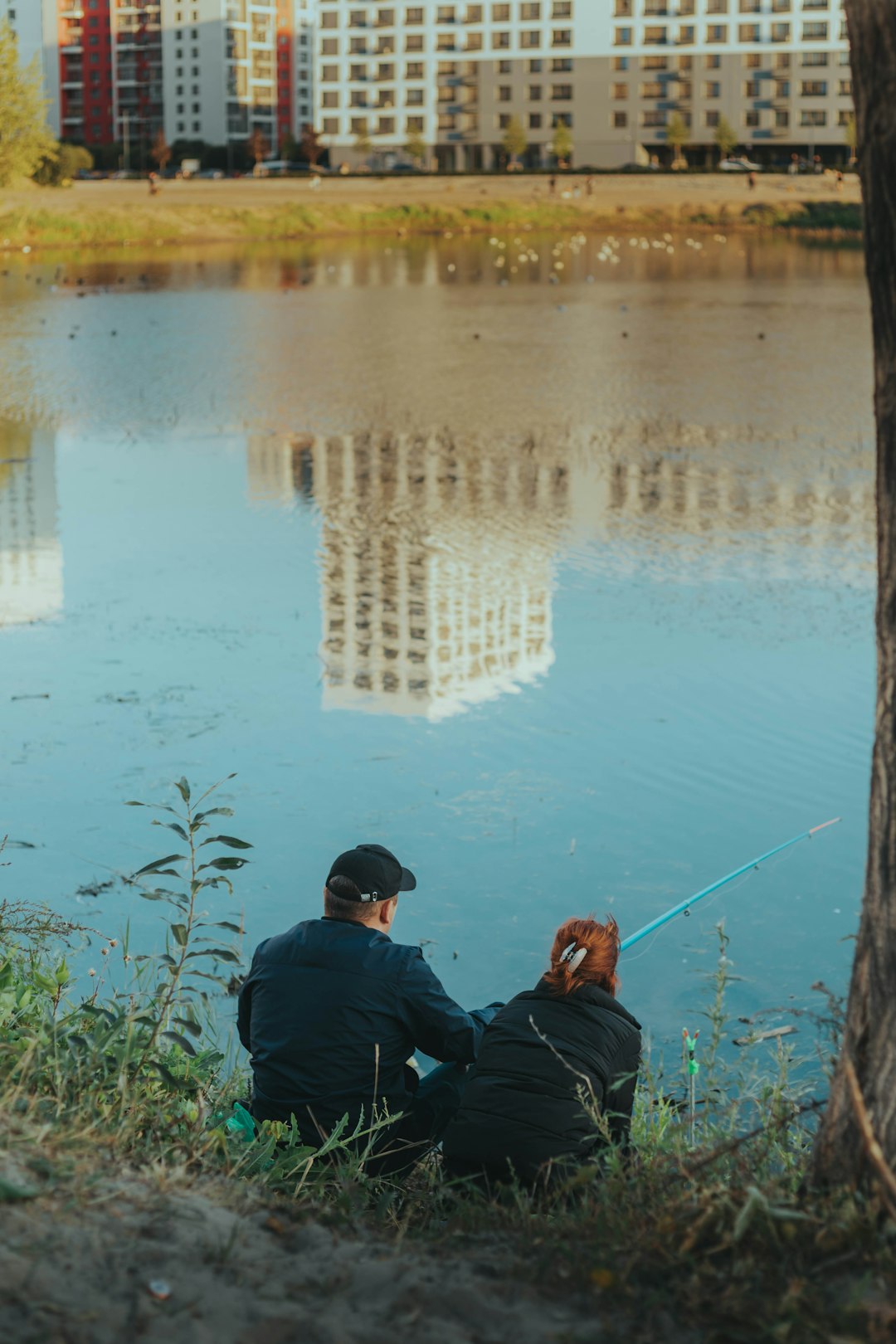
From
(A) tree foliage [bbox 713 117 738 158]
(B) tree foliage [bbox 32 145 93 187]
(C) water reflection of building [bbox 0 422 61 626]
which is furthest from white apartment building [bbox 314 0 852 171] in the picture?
(C) water reflection of building [bbox 0 422 61 626]

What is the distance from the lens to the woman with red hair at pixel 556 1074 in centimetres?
351

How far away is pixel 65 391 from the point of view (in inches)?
803

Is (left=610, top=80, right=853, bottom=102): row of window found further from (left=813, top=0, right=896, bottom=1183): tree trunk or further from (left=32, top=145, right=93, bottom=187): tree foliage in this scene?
(left=813, top=0, right=896, bottom=1183): tree trunk

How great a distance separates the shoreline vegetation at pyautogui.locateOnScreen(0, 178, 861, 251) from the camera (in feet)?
179

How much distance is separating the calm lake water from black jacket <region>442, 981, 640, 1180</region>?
160cm

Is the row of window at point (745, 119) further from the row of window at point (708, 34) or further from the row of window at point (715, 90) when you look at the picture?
the row of window at point (708, 34)

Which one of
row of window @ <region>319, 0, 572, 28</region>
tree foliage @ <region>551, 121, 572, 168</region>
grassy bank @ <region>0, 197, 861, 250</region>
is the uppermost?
row of window @ <region>319, 0, 572, 28</region>

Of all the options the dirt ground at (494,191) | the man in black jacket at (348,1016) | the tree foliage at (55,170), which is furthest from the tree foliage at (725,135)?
the man in black jacket at (348,1016)

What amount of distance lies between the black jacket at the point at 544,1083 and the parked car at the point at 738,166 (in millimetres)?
91890

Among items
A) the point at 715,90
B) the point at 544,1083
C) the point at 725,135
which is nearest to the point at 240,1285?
the point at 544,1083

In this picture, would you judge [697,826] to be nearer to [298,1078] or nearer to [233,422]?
[298,1078]

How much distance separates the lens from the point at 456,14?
9706 cm

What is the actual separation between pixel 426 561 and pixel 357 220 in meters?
58.1

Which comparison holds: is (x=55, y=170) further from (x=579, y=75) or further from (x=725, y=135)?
(x=725, y=135)
